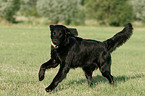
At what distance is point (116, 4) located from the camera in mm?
60156

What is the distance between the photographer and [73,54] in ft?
20.5

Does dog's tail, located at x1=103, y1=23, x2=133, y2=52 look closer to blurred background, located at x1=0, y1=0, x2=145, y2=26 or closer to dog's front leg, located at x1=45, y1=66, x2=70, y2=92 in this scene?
dog's front leg, located at x1=45, y1=66, x2=70, y2=92

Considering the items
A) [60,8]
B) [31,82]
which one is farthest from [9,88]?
[60,8]

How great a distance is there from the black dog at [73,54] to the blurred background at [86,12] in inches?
1769

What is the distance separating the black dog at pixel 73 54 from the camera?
601 centimetres

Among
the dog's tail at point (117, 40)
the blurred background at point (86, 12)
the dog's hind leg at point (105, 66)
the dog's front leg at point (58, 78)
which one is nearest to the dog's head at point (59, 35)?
the dog's front leg at point (58, 78)

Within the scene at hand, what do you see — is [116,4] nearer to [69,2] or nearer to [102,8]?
[102,8]

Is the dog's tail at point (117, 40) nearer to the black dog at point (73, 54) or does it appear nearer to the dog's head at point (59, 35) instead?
the black dog at point (73, 54)

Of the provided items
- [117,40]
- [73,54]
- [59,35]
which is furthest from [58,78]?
[117,40]

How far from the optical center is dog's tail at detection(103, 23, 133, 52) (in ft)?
23.9

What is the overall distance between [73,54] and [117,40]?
1.88 meters

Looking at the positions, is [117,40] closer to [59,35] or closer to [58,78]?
[59,35]

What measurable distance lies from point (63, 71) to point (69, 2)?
157 feet

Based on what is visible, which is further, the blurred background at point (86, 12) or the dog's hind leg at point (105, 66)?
the blurred background at point (86, 12)
